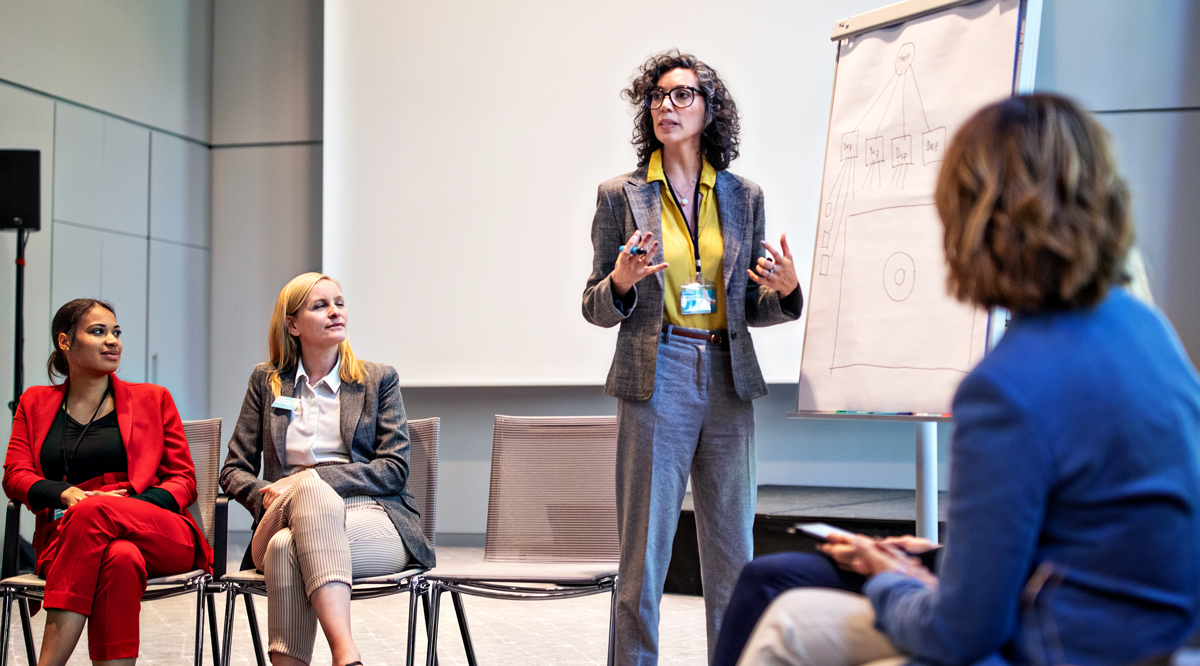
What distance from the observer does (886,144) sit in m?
2.39

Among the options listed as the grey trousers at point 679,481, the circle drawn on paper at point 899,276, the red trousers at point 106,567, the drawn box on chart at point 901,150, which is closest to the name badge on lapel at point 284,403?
the red trousers at point 106,567

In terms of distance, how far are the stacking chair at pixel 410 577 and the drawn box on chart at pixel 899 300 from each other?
1178 millimetres

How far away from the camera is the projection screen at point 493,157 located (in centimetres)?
491

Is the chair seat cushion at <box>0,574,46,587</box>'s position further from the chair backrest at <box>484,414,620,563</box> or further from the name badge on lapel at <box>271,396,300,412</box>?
the chair backrest at <box>484,414,620,563</box>

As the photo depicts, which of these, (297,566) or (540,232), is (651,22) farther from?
(297,566)

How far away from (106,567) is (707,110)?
1.88 m

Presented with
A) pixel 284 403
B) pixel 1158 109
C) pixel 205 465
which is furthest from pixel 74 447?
pixel 1158 109

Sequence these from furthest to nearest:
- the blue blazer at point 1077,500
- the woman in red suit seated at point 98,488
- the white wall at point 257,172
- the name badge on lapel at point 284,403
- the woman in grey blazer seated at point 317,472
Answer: the white wall at point 257,172
the name badge on lapel at point 284,403
the woman in red suit seated at point 98,488
the woman in grey blazer seated at point 317,472
the blue blazer at point 1077,500

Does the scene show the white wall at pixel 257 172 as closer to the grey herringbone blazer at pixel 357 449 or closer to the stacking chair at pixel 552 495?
the grey herringbone blazer at pixel 357 449

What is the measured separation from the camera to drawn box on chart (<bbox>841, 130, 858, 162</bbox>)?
247 cm

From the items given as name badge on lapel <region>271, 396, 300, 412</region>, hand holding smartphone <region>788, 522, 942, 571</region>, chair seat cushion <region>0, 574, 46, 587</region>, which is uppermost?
name badge on lapel <region>271, 396, 300, 412</region>

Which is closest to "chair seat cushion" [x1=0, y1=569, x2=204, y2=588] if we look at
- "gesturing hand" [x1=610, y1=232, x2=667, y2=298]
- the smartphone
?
"gesturing hand" [x1=610, y1=232, x2=667, y2=298]

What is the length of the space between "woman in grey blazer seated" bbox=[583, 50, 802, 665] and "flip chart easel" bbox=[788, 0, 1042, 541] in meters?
0.26

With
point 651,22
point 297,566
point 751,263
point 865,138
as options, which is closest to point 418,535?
point 297,566
